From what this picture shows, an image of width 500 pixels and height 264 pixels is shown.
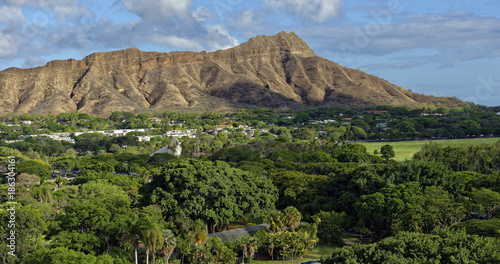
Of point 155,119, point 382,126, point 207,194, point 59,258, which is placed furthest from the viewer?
point 155,119

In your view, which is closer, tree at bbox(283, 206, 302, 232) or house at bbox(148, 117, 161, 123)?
tree at bbox(283, 206, 302, 232)

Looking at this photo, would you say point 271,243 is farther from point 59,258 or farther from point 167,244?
point 59,258

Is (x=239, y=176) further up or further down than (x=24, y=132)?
further down

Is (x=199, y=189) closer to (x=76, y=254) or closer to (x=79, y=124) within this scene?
(x=76, y=254)

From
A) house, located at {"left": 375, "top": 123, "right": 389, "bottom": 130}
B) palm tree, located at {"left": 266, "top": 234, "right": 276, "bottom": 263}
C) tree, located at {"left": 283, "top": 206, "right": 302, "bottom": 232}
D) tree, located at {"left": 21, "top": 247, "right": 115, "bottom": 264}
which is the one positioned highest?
house, located at {"left": 375, "top": 123, "right": 389, "bottom": 130}

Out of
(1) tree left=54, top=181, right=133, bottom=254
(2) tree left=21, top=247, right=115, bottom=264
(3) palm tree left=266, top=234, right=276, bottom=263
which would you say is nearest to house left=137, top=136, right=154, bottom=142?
(1) tree left=54, top=181, right=133, bottom=254

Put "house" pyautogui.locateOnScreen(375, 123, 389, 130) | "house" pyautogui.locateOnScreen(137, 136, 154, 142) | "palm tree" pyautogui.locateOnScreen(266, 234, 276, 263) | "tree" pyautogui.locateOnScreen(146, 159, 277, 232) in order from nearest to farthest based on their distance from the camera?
"palm tree" pyautogui.locateOnScreen(266, 234, 276, 263) → "tree" pyautogui.locateOnScreen(146, 159, 277, 232) → "house" pyautogui.locateOnScreen(137, 136, 154, 142) → "house" pyautogui.locateOnScreen(375, 123, 389, 130)

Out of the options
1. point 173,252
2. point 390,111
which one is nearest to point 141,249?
point 173,252

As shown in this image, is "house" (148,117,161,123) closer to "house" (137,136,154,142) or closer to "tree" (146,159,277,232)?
"house" (137,136,154,142)

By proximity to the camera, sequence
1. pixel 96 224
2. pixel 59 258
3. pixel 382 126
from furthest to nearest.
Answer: pixel 382 126 < pixel 96 224 < pixel 59 258

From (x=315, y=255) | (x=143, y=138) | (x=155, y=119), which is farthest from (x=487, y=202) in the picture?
(x=155, y=119)

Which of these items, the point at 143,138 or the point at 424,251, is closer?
the point at 424,251
